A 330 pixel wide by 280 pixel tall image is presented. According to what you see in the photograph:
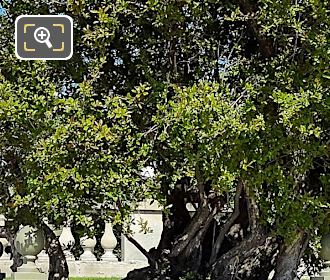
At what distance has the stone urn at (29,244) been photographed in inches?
282

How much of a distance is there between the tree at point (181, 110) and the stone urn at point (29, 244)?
29cm

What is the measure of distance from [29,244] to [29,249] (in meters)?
0.06

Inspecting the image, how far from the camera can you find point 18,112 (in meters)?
6.10

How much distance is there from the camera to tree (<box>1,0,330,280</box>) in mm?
5965

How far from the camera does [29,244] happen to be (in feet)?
23.5

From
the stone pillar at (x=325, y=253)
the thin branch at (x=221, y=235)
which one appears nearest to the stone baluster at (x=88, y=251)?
the thin branch at (x=221, y=235)

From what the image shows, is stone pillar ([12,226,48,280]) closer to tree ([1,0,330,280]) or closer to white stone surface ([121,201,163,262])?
tree ([1,0,330,280])

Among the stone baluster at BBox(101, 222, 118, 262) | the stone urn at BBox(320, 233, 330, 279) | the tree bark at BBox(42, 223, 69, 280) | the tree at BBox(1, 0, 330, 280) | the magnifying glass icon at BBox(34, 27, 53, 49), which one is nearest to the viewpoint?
the magnifying glass icon at BBox(34, 27, 53, 49)

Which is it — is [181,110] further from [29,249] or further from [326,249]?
[29,249]

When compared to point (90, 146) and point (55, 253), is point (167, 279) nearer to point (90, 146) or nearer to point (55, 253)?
point (55, 253)

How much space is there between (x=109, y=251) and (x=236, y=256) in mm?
3584

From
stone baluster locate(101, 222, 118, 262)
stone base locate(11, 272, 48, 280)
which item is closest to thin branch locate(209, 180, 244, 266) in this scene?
stone base locate(11, 272, 48, 280)

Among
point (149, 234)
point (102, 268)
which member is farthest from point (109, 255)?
point (149, 234)

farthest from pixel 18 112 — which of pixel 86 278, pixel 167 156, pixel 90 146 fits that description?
pixel 86 278
